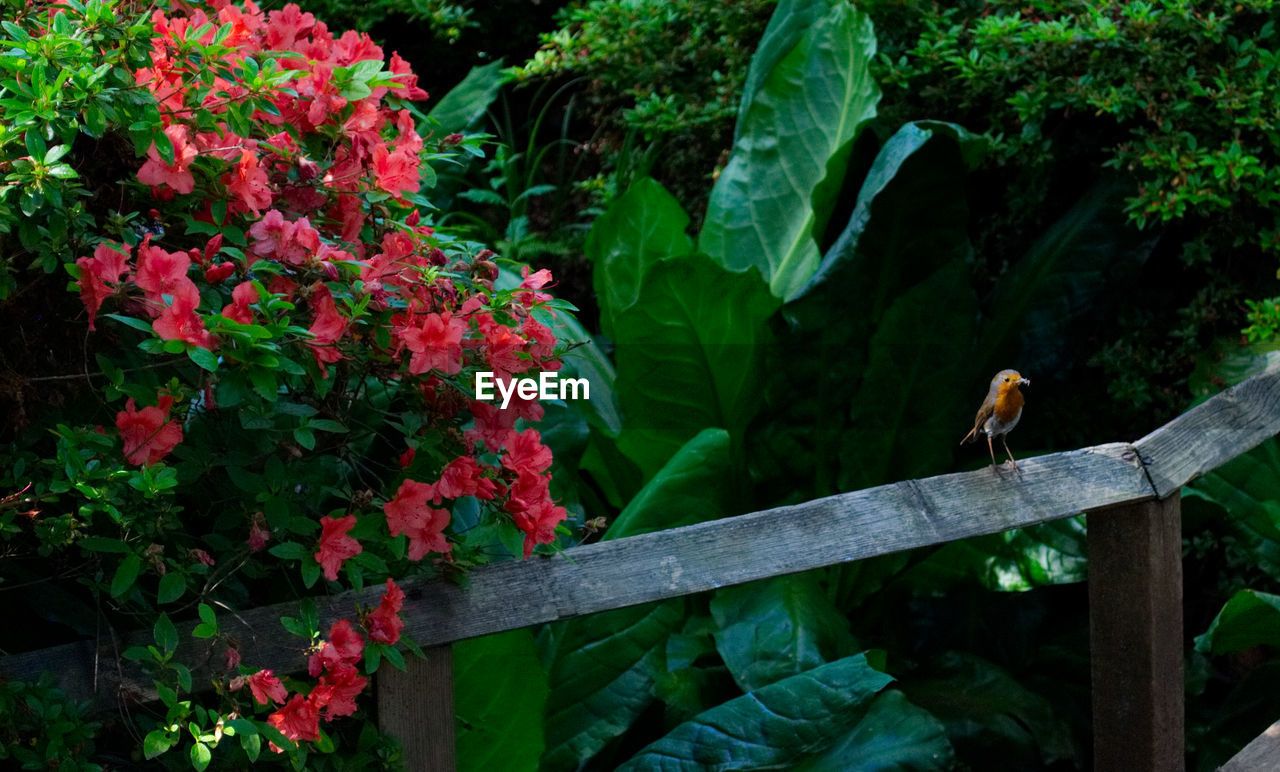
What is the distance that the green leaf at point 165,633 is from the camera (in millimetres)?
1344

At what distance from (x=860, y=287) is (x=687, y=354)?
18.4 inches

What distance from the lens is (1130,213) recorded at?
3.25 m

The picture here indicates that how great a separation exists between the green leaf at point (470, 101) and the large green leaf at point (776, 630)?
1966 millimetres

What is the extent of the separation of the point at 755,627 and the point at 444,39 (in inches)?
152

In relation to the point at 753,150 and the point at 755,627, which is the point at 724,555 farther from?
the point at 753,150

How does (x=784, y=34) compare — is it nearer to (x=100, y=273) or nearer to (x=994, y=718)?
(x=994, y=718)

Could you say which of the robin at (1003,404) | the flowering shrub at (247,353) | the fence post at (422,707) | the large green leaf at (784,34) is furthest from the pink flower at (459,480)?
the large green leaf at (784,34)

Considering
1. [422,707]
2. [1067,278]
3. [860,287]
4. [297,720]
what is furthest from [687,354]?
[297,720]

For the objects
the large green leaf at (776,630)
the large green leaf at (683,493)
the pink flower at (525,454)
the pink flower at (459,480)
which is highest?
the pink flower at (525,454)

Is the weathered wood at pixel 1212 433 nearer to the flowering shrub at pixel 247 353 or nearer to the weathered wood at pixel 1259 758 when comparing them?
the weathered wood at pixel 1259 758

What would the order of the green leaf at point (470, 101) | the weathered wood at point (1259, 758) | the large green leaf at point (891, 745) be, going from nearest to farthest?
1. the weathered wood at point (1259, 758)
2. the large green leaf at point (891, 745)
3. the green leaf at point (470, 101)

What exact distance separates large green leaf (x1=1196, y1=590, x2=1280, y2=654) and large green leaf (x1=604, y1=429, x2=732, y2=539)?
1.07 m

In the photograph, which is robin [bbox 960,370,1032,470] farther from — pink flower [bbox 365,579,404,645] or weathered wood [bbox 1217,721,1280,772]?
pink flower [bbox 365,579,404,645]

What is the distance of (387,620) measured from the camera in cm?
147
